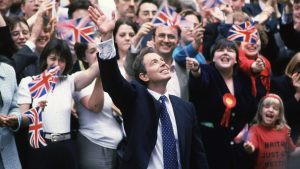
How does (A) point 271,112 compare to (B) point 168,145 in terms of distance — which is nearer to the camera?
(B) point 168,145

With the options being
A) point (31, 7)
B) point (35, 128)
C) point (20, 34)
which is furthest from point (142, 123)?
point (31, 7)

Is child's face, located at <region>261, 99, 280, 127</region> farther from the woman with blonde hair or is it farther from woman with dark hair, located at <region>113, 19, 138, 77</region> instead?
woman with dark hair, located at <region>113, 19, 138, 77</region>

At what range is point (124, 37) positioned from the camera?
10188 mm

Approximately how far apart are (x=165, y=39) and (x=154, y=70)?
1.94m

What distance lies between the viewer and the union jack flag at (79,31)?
364 inches

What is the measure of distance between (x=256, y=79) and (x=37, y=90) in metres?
3.04

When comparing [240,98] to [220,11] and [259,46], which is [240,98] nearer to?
[259,46]

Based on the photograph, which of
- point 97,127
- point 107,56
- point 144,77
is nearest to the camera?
point 107,56

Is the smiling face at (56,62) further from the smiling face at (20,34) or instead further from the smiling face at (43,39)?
the smiling face at (43,39)

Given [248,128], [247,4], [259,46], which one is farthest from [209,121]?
[247,4]

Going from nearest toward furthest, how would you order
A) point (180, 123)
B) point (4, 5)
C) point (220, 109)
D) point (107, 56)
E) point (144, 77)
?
1. point (107, 56)
2. point (180, 123)
3. point (144, 77)
4. point (220, 109)
5. point (4, 5)

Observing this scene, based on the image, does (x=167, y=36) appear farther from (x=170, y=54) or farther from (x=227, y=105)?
(x=227, y=105)

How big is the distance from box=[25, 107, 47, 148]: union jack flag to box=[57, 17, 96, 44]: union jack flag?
1.24m

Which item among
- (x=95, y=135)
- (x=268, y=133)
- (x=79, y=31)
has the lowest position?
(x=268, y=133)
